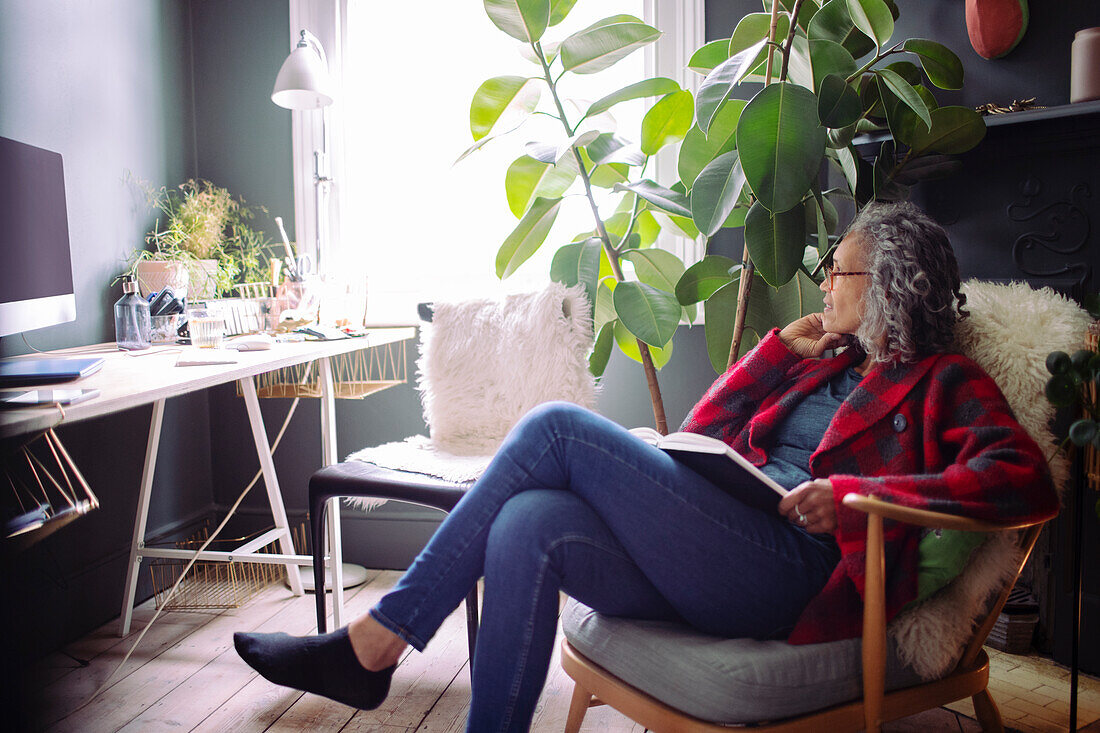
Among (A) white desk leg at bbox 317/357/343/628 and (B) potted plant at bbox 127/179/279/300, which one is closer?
(A) white desk leg at bbox 317/357/343/628

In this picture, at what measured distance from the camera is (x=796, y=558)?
4.32ft

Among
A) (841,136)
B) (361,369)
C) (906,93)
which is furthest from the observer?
(361,369)

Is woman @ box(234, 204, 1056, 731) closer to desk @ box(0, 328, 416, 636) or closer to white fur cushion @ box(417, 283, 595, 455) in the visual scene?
desk @ box(0, 328, 416, 636)

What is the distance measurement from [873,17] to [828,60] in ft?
0.40

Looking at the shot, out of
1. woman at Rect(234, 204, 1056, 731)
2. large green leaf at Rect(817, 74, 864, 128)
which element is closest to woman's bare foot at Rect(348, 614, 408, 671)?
woman at Rect(234, 204, 1056, 731)

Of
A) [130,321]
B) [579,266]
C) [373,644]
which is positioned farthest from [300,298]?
[373,644]

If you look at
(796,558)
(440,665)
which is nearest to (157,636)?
(440,665)

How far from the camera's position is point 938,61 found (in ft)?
6.28

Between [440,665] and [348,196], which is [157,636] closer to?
[440,665]

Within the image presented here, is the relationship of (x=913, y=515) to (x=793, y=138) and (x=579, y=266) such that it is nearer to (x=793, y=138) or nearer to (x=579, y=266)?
(x=793, y=138)

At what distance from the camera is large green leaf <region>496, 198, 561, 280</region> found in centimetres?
212

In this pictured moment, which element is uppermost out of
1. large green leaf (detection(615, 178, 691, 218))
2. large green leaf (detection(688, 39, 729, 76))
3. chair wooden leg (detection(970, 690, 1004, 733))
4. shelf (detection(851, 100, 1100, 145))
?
large green leaf (detection(688, 39, 729, 76))

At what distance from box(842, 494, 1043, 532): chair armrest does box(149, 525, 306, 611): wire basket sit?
1949mm

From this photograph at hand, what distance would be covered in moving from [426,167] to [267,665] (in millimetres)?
2027
